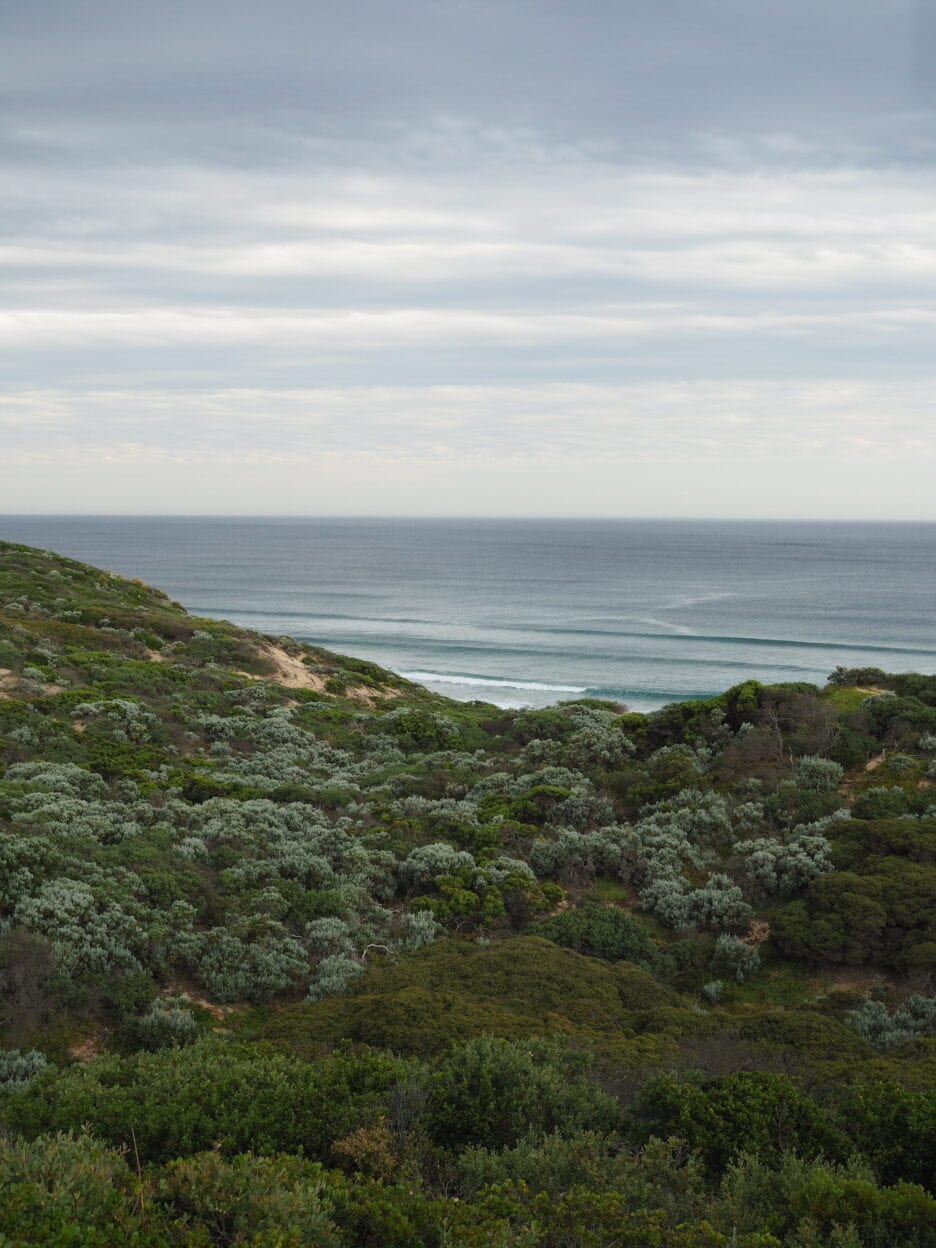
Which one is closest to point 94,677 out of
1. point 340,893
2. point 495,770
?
point 495,770

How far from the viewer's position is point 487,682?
53156mm

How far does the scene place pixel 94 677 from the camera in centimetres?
2509

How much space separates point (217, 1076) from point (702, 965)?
24.9ft

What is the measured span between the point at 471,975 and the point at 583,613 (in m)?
69.6

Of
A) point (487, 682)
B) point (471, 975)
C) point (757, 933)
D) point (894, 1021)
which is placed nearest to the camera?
point (894, 1021)

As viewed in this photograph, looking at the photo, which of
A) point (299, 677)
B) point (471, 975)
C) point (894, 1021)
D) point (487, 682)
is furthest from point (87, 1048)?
point (487, 682)

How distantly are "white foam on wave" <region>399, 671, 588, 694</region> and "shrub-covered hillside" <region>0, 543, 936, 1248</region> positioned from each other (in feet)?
86.1

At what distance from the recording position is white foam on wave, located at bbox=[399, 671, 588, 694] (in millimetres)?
50844

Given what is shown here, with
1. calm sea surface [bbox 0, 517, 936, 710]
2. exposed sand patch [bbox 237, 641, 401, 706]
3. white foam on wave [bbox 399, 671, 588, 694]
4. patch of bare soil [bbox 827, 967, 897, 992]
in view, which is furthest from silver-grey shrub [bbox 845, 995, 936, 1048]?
white foam on wave [bbox 399, 671, 588, 694]

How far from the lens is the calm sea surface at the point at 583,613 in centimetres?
5475

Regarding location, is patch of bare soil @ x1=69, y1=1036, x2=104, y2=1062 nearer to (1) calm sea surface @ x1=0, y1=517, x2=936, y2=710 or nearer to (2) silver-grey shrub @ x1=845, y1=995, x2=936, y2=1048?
(2) silver-grey shrub @ x1=845, y1=995, x2=936, y2=1048

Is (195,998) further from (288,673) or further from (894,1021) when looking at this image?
(288,673)

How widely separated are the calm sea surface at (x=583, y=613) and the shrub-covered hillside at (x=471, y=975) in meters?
28.6

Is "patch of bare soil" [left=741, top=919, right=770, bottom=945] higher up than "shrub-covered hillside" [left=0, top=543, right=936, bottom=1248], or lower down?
lower down
